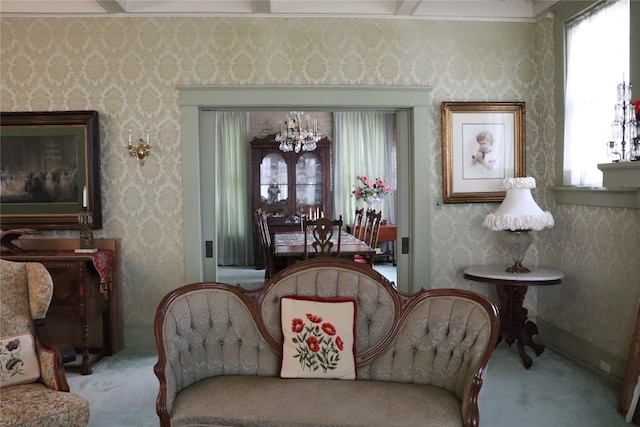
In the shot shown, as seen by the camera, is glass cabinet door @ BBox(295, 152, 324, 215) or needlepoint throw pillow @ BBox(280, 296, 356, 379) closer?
needlepoint throw pillow @ BBox(280, 296, 356, 379)

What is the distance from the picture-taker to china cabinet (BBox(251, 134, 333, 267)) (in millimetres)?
9305

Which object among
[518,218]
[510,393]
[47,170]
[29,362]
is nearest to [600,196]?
[518,218]

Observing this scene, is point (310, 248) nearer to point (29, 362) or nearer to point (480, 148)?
point (480, 148)

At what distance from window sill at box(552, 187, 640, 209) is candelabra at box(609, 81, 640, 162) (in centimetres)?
23

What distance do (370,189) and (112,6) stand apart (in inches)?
215

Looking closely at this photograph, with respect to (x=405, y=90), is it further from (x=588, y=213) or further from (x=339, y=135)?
(x=339, y=135)

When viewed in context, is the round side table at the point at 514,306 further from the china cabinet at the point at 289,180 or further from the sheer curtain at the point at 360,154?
the sheer curtain at the point at 360,154

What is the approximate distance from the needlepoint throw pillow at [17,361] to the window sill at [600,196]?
350cm

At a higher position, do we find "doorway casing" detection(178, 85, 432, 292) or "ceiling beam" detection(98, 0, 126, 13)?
"ceiling beam" detection(98, 0, 126, 13)

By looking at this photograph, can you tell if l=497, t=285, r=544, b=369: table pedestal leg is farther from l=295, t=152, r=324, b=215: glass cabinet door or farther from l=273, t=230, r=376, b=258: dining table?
l=295, t=152, r=324, b=215: glass cabinet door

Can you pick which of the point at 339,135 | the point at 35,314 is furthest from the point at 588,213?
the point at 339,135

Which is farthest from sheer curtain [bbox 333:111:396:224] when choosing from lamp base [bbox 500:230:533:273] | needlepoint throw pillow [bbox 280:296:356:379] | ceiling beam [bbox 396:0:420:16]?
needlepoint throw pillow [bbox 280:296:356:379]

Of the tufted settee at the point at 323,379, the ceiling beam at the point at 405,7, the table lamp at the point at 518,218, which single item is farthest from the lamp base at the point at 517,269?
the ceiling beam at the point at 405,7

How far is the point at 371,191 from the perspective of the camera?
9133 millimetres
